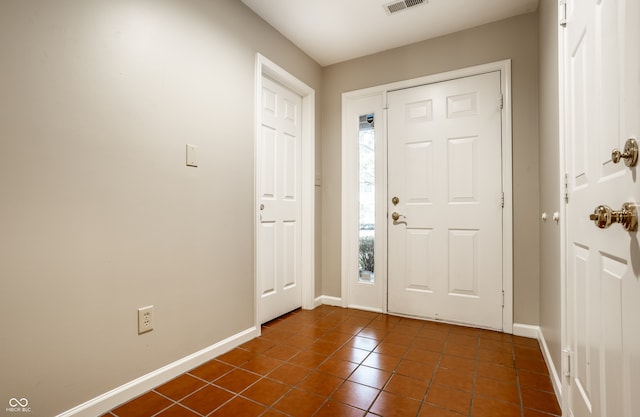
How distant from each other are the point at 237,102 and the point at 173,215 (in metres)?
0.96

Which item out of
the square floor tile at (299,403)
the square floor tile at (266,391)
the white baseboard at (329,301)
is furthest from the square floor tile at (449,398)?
the white baseboard at (329,301)

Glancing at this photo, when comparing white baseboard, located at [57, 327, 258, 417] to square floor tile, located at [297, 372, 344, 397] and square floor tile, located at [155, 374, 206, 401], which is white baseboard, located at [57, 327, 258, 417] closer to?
square floor tile, located at [155, 374, 206, 401]

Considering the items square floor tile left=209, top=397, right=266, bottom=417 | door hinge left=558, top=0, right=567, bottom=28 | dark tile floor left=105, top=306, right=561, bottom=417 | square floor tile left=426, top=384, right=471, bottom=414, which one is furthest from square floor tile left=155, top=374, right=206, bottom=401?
door hinge left=558, top=0, right=567, bottom=28

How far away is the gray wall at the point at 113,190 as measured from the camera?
1.27 meters

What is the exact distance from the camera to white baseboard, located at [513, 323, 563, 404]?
1.62 m

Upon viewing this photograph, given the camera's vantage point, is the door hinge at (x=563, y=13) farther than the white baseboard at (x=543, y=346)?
No

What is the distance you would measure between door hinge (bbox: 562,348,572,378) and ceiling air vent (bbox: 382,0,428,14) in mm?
2393

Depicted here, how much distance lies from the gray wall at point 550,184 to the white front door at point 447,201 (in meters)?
0.39

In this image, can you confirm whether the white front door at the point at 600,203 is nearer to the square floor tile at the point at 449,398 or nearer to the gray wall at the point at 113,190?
the square floor tile at the point at 449,398

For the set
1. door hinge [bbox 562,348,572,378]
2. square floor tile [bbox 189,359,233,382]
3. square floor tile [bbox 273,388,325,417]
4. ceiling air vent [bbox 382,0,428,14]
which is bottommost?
square floor tile [bbox 189,359,233,382]

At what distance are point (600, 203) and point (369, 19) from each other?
A: 227cm

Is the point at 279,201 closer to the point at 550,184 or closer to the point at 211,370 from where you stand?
the point at 211,370

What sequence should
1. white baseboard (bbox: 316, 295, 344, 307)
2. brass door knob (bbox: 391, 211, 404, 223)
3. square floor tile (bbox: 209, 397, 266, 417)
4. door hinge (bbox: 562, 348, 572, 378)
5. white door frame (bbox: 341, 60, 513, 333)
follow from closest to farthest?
door hinge (bbox: 562, 348, 572, 378) → square floor tile (bbox: 209, 397, 266, 417) → white door frame (bbox: 341, 60, 513, 333) → brass door knob (bbox: 391, 211, 404, 223) → white baseboard (bbox: 316, 295, 344, 307)

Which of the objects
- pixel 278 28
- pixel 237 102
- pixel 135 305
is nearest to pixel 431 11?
pixel 278 28
